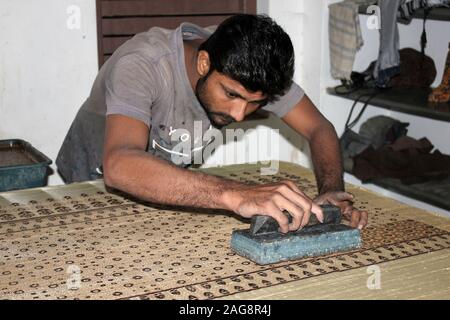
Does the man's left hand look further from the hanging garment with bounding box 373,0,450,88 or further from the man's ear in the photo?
the hanging garment with bounding box 373,0,450,88

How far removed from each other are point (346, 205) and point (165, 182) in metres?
0.55

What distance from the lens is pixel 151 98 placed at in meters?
2.14

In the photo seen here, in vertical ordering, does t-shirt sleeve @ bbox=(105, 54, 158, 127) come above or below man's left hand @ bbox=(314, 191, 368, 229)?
above

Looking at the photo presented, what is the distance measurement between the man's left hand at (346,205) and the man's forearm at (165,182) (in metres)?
0.37

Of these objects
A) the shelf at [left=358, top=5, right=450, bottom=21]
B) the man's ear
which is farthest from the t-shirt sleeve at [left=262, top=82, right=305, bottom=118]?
the shelf at [left=358, top=5, right=450, bottom=21]

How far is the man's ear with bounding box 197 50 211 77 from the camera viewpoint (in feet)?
6.85

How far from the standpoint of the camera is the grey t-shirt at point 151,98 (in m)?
2.05

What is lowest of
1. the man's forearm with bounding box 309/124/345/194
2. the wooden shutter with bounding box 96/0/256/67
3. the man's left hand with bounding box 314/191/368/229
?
the man's left hand with bounding box 314/191/368/229

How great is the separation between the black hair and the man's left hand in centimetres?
34

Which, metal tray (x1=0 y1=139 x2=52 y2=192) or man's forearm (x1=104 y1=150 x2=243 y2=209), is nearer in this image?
man's forearm (x1=104 y1=150 x2=243 y2=209)

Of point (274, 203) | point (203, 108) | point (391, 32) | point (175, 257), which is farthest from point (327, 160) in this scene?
point (391, 32)

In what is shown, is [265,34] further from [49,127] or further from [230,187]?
[49,127]
